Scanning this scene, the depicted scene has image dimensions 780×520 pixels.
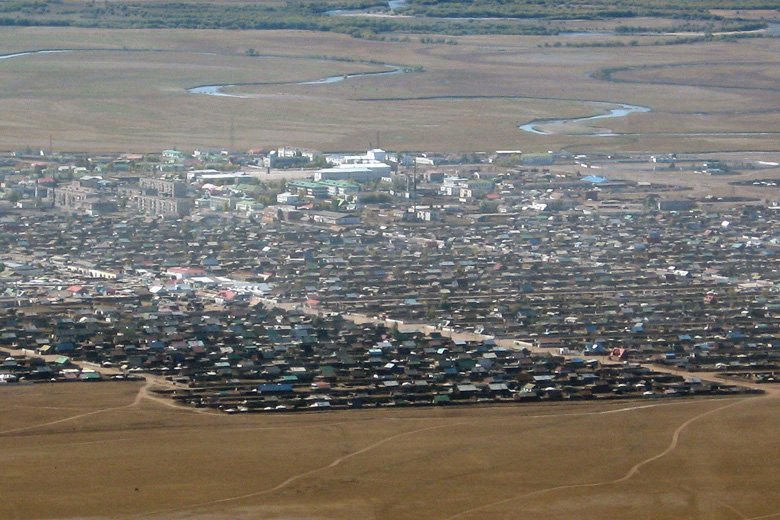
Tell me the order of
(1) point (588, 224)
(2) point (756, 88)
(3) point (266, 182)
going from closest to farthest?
1. (1) point (588, 224)
2. (3) point (266, 182)
3. (2) point (756, 88)

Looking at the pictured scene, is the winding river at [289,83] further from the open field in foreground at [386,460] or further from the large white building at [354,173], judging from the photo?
A: the open field in foreground at [386,460]

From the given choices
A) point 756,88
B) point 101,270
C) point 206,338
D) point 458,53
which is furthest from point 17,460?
point 458,53

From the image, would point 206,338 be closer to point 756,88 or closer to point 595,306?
point 595,306

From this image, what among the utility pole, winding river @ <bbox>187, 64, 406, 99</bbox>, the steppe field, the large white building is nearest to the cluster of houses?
the large white building

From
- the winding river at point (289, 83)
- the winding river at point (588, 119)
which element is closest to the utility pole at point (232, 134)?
the winding river at point (289, 83)

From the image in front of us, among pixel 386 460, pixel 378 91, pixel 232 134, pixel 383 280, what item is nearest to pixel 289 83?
pixel 378 91

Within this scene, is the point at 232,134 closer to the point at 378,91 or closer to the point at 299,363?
the point at 378,91
